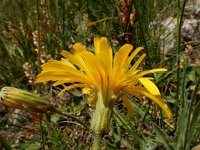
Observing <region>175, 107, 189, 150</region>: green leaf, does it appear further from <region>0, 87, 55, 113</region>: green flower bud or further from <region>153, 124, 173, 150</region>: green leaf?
<region>0, 87, 55, 113</region>: green flower bud

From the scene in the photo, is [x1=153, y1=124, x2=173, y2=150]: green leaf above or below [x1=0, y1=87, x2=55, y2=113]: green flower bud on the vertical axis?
below

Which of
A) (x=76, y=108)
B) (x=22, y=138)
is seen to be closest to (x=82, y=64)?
(x=76, y=108)

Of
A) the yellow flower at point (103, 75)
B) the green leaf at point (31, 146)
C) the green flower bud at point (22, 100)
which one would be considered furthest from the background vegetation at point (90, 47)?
the green flower bud at point (22, 100)

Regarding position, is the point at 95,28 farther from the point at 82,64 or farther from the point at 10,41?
the point at 82,64

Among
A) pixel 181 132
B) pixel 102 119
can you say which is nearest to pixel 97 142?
pixel 102 119

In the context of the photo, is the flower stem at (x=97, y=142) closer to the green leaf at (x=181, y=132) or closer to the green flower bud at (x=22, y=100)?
the green flower bud at (x=22, y=100)

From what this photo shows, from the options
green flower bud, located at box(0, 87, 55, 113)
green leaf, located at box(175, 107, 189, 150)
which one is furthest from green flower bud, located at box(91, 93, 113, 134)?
green leaf, located at box(175, 107, 189, 150)

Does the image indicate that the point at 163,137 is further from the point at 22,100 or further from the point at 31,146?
the point at 31,146
